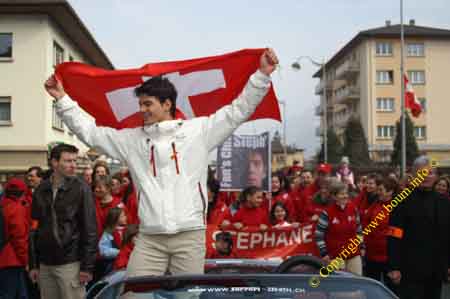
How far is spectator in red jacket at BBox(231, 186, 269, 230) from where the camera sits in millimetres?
9086

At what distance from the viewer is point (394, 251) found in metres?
6.77

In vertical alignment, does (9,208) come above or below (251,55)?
below

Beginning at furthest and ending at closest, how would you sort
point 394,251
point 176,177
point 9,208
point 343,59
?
point 343,59
point 9,208
point 394,251
point 176,177

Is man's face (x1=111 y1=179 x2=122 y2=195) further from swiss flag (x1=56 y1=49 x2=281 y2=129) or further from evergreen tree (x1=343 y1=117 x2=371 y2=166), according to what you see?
evergreen tree (x1=343 y1=117 x2=371 y2=166)

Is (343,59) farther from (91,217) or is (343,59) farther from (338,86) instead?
(91,217)

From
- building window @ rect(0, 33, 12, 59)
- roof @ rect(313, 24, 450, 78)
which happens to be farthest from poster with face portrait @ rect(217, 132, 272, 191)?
roof @ rect(313, 24, 450, 78)

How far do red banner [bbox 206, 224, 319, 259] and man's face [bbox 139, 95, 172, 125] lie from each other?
16.3ft

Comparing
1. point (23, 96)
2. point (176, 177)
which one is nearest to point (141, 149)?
point (176, 177)

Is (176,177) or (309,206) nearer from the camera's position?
(176,177)

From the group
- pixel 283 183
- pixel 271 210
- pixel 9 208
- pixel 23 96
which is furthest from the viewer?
pixel 23 96

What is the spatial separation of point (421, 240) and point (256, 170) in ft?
17.9

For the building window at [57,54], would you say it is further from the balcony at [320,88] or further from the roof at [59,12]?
Result: the balcony at [320,88]

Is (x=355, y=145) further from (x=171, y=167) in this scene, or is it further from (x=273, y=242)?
(x=171, y=167)

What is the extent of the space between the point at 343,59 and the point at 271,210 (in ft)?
243
